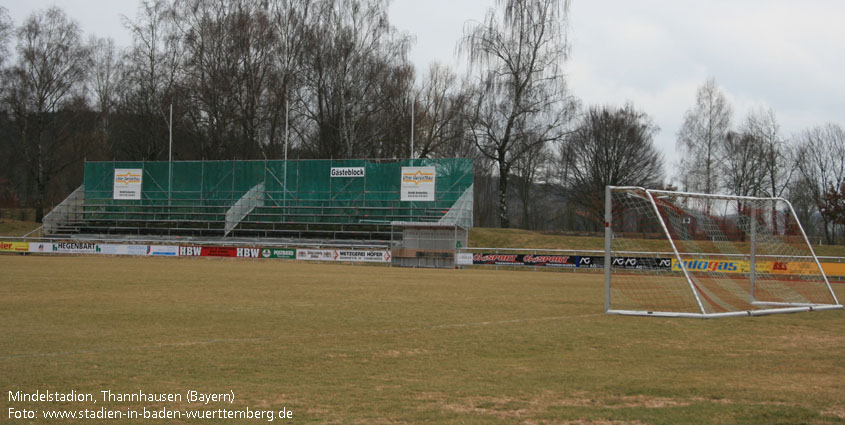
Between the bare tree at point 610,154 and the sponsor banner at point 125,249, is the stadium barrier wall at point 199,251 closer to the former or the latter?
the sponsor banner at point 125,249

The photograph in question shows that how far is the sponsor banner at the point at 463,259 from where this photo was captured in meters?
41.1

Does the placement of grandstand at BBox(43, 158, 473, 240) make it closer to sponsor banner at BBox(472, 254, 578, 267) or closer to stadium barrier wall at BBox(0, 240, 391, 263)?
stadium barrier wall at BBox(0, 240, 391, 263)

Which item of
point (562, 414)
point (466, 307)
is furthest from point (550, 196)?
point (562, 414)

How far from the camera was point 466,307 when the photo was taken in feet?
56.6

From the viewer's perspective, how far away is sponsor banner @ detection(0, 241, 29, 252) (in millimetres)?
45562

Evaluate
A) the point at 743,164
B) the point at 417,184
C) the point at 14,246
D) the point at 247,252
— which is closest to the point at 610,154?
the point at 743,164

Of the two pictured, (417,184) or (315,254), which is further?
(417,184)

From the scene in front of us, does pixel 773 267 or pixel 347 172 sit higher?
pixel 347 172

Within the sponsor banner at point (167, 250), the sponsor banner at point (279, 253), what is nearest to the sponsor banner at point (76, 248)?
the sponsor banner at point (167, 250)

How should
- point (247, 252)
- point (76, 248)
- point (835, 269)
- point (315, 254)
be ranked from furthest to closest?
point (76, 248) < point (247, 252) < point (315, 254) < point (835, 269)

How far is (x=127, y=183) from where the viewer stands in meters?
54.5

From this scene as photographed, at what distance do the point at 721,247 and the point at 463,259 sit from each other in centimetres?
2032

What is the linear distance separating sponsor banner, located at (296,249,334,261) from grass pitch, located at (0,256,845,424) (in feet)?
79.2

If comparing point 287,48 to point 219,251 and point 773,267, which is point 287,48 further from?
point 773,267
